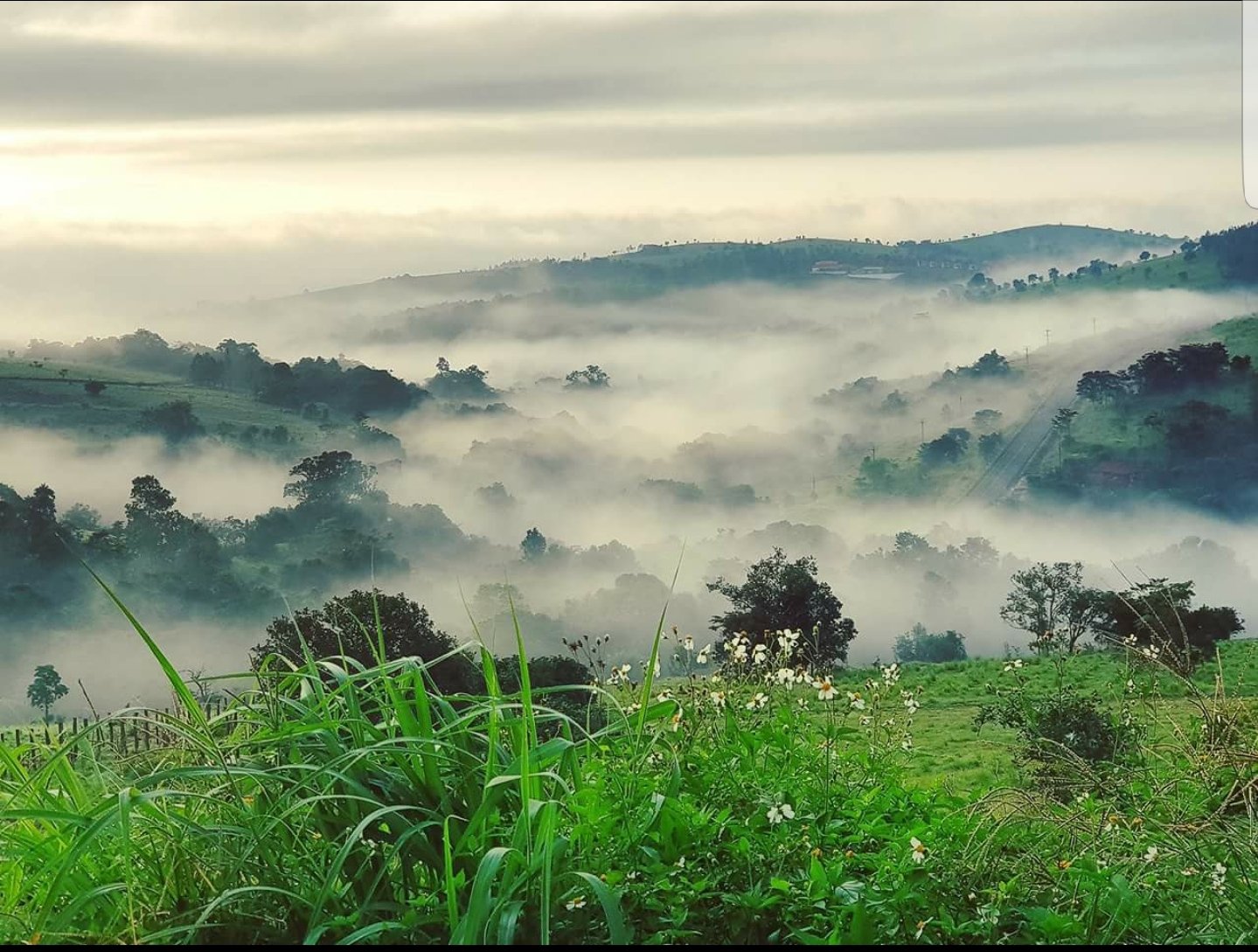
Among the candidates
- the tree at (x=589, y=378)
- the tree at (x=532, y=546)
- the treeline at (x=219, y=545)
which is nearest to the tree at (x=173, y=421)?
the treeline at (x=219, y=545)

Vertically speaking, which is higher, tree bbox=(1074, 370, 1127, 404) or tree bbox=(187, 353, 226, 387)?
tree bbox=(187, 353, 226, 387)

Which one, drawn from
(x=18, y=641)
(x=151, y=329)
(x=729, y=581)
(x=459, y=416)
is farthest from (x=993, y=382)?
(x=18, y=641)

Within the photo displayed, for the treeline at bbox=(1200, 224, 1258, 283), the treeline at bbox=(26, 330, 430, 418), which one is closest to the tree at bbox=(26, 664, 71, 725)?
the treeline at bbox=(26, 330, 430, 418)

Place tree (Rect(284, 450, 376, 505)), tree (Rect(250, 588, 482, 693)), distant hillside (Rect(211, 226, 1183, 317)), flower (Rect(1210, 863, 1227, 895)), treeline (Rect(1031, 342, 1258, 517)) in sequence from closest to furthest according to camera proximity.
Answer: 1. flower (Rect(1210, 863, 1227, 895))
2. tree (Rect(250, 588, 482, 693))
3. distant hillside (Rect(211, 226, 1183, 317))
4. tree (Rect(284, 450, 376, 505))
5. treeline (Rect(1031, 342, 1258, 517))

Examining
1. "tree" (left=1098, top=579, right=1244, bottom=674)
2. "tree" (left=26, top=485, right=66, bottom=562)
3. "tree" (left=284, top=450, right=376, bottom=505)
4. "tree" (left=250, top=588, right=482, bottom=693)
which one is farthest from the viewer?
"tree" (left=284, top=450, right=376, bottom=505)

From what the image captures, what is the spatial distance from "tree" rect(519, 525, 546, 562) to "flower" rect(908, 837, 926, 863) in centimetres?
462

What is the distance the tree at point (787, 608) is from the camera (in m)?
6.38

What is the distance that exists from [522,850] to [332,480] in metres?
5.25

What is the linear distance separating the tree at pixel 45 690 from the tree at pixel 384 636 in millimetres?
937

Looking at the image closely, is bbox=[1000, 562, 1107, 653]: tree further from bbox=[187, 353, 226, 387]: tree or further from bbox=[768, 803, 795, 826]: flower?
bbox=[187, 353, 226, 387]: tree

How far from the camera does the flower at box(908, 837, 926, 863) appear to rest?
93.0 inches

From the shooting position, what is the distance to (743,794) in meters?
2.62

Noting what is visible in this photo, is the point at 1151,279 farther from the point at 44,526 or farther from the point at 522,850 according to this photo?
the point at 522,850

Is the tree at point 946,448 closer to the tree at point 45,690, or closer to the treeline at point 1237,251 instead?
the treeline at point 1237,251
